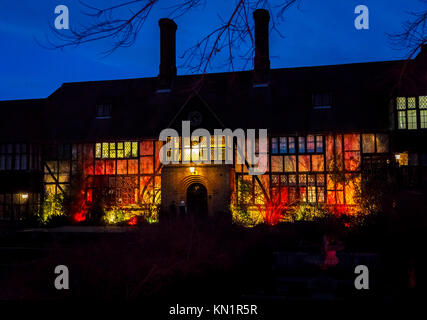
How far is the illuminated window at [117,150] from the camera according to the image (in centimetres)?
2316

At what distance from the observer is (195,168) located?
69.1 ft

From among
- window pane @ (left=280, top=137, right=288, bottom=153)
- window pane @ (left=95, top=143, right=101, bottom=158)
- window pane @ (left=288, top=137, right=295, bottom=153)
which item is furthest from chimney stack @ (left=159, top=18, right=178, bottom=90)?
window pane @ (left=288, top=137, right=295, bottom=153)

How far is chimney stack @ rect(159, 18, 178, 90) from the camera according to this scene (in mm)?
25875

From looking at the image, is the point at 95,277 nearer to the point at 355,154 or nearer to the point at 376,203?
the point at 376,203

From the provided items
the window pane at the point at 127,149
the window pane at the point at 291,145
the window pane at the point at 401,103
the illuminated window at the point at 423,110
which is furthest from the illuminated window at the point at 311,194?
the window pane at the point at 127,149

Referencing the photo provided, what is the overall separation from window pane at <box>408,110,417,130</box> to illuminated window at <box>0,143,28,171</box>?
22.2 m

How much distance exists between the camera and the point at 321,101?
889 inches

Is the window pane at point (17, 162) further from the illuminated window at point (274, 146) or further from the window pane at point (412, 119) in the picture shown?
the window pane at point (412, 119)

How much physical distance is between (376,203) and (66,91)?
21900mm

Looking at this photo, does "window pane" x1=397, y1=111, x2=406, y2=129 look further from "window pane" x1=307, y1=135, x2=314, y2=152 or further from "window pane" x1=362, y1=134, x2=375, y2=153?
"window pane" x1=307, y1=135, x2=314, y2=152

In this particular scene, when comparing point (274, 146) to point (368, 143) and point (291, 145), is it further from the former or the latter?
point (368, 143)

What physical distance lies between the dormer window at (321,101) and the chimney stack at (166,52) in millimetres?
9586

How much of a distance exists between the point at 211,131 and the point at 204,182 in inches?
110

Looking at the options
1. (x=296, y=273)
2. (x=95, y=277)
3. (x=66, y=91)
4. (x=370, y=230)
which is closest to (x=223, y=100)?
(x=66, y=91)
